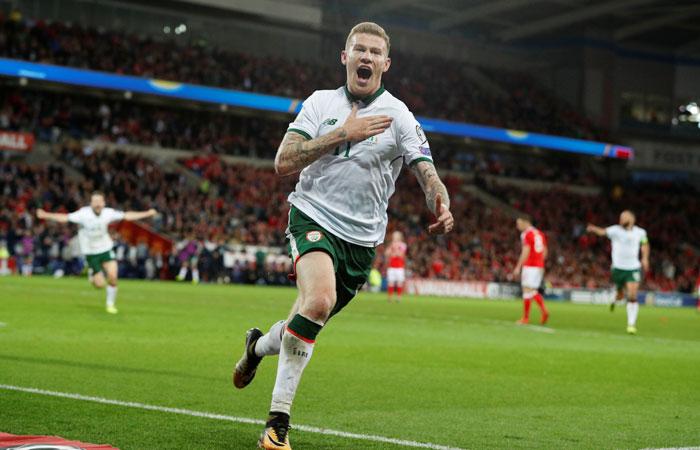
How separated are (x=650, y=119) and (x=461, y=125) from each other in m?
19.5

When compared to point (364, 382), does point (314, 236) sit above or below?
above

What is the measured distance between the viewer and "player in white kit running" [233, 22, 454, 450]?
624cm

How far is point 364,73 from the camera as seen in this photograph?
665 centimetres

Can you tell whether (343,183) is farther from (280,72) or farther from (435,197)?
(280,72)

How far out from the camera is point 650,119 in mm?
67875

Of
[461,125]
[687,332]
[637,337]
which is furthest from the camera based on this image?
[461,125]

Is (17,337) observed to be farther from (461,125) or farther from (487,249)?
(461,125)

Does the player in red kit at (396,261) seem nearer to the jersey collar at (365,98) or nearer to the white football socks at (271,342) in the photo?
the white football socks at (271,342)

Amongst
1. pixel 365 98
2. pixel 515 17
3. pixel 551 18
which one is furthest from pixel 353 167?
pixel 515 17

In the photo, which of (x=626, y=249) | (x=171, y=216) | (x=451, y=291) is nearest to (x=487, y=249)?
(x=451, y=291)

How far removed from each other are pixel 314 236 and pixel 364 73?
3.71 feet

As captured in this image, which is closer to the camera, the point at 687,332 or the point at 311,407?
the point at 311,407

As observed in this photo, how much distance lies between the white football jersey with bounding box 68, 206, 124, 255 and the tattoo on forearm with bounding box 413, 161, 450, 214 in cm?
1314

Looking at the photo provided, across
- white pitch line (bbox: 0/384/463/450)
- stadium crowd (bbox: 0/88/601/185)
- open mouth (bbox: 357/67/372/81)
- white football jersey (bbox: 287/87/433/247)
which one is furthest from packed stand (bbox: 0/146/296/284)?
open mouth (bbox: 357/67/372/81)
